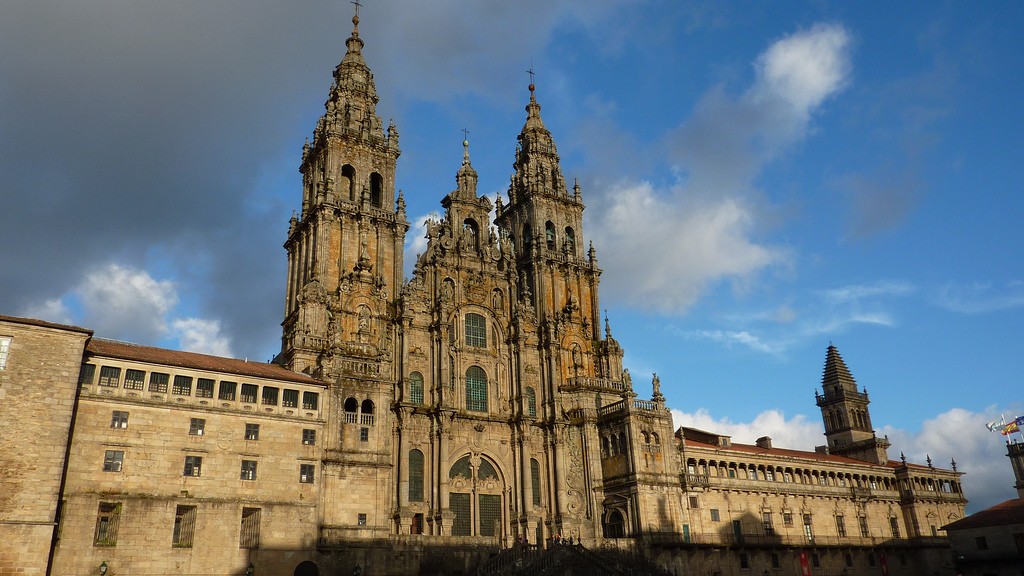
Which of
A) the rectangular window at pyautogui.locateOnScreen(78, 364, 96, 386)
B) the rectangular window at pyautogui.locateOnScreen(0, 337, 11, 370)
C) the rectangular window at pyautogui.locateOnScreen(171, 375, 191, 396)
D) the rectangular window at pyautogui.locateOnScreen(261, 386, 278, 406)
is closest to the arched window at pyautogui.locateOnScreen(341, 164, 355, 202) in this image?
the rectangular window at pyautogui.locateOnScreen(261, 386, 278, 406)

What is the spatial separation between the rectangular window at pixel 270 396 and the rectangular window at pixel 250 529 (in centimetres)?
650

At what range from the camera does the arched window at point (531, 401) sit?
68875 mm

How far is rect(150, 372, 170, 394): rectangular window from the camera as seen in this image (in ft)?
154

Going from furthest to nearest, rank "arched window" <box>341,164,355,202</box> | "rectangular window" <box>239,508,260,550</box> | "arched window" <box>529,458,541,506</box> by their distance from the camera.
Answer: "arched window" <box>341,164,355,202</box>, "arched window" <box>529,458,541,506</box>, "rectangular window" <box>239,508,260,550</box>

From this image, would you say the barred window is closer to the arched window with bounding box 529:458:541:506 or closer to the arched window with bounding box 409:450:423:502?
the arched window with bounding box 529:458:541:506

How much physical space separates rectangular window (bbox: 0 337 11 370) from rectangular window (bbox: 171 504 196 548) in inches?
457

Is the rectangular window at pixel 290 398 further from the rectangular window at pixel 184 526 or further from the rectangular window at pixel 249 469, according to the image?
the rectangular window at pixel 184 526

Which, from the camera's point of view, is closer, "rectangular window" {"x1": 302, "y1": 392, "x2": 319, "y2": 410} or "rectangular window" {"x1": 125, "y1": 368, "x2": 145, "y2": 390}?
"rectangular window" {"x1": 125, "y1": 368, "x2": 145, "y2": 390}

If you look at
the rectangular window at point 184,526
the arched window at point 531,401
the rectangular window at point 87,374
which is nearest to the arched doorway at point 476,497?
the arched window at point 531,401

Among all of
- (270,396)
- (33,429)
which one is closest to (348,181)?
(270,396)

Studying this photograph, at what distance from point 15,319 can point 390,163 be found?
34.5m

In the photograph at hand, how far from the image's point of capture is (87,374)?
4509cm

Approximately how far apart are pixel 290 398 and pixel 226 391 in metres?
4.06

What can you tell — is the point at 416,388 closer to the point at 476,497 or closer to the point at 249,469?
the point at 476,497
